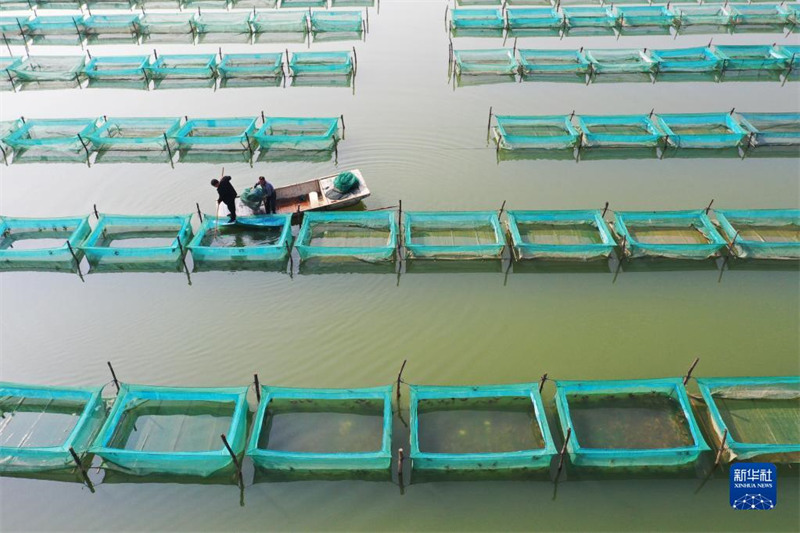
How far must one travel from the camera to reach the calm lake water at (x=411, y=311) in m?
8.41

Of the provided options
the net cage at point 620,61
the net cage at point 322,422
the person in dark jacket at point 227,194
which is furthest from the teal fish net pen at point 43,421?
the net cage at point 620,61

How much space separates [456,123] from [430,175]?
323cm

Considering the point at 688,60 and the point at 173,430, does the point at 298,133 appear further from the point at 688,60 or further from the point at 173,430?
the point at 688,60

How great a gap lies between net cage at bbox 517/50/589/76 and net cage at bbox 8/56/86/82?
17406mm

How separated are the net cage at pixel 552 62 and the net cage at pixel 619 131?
136 inches

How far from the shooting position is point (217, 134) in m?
16.7

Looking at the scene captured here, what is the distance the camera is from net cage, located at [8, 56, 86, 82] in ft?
64.2

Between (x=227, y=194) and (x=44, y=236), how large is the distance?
5350 millimetres

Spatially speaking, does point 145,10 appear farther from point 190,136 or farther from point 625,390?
point 625,390

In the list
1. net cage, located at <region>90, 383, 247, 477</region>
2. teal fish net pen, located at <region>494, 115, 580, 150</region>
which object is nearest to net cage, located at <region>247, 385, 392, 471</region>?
net cage, located at <region>90, 383, 247, 477</region>

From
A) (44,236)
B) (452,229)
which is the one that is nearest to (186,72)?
(44,236)

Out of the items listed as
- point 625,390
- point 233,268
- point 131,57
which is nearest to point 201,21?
point 131,57

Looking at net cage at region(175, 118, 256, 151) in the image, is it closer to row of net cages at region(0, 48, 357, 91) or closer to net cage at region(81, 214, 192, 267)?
row of net cages at region(0, 48, 357, 91)

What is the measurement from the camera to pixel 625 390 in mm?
9289
